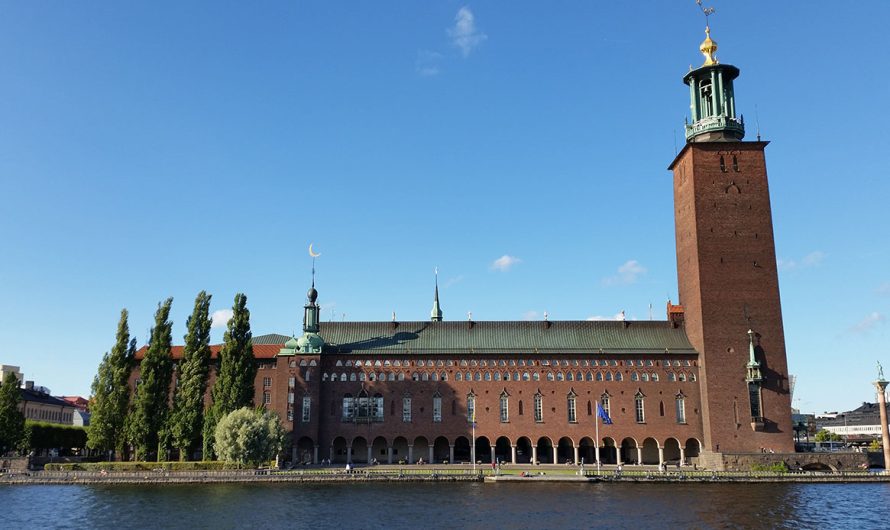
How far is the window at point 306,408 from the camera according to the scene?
70025 mm

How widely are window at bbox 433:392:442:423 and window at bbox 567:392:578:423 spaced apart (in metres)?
12.4

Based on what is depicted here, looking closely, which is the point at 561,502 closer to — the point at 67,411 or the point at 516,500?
the point at 516,500

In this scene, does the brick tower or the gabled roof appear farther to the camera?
the gabled roof

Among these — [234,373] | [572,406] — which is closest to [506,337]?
[572,406]

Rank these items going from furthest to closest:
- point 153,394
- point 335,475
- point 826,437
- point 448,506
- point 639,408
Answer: point 826,437, point 639,408, point 153,394, point 335,475, point 448,506

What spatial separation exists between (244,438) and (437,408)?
64.6 ft

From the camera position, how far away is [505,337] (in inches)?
2923

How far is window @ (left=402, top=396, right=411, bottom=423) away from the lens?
232 ft

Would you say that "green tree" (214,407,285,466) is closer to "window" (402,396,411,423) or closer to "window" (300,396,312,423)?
"window" (300,396,312,423)

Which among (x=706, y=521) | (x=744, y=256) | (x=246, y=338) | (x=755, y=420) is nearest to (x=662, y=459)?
(x=755, y=420)

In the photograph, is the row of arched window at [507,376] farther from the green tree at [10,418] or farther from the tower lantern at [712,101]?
the green tree at [10,418]

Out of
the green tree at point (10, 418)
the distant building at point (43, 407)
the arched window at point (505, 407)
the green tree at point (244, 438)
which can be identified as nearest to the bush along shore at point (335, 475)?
the green tree at point (244, 438)

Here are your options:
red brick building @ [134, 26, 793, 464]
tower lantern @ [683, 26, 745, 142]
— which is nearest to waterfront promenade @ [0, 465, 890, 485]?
red brick building @ [134, 26, 793, 464]

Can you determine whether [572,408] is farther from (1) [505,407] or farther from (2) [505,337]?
(2) [505,337]
